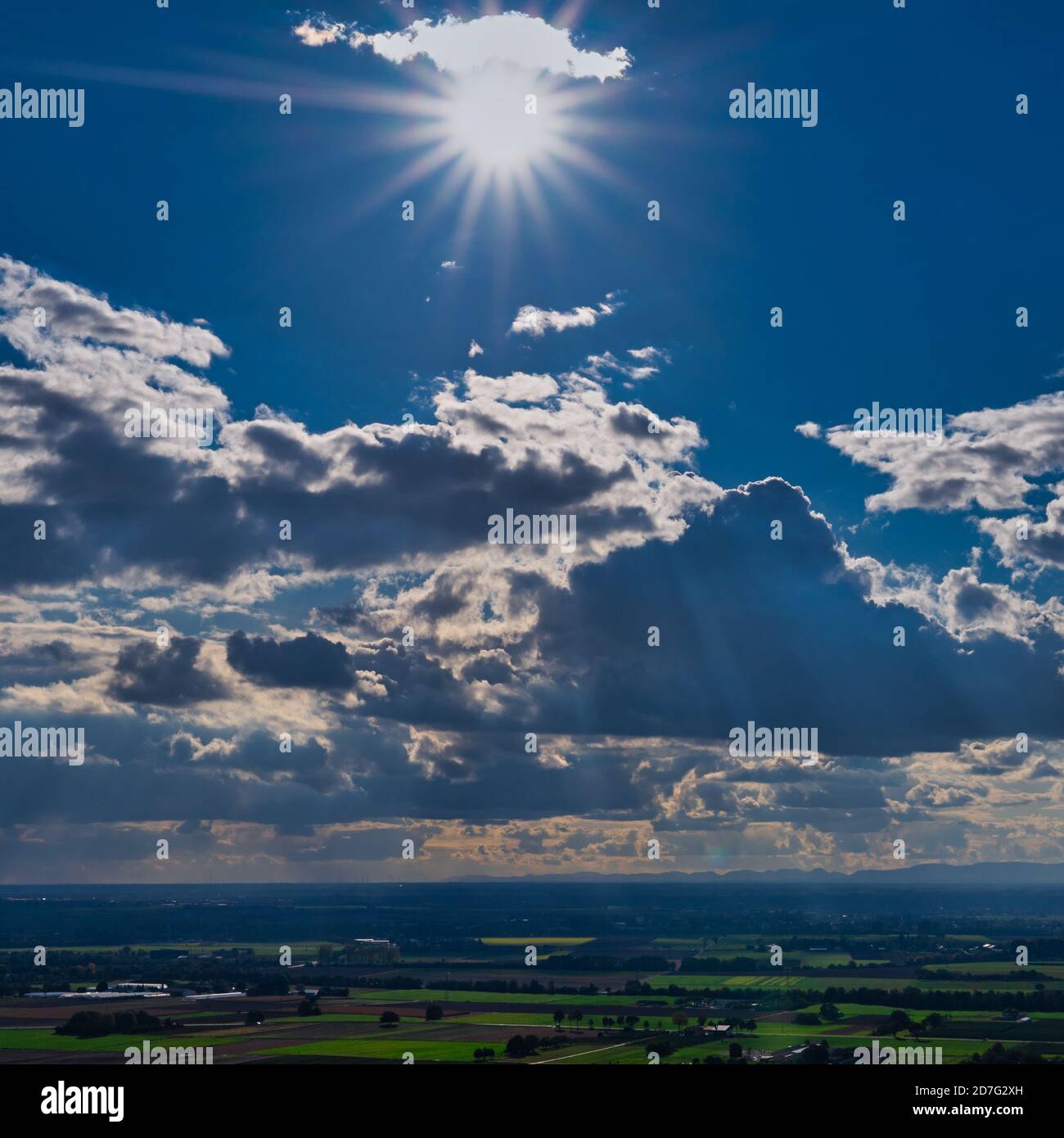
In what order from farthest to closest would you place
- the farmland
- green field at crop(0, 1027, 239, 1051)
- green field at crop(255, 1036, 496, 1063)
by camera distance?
green field at crop(0, 1027, 239, 1051) < the farmland < green field at crop(255, 1036, 496, 1063)

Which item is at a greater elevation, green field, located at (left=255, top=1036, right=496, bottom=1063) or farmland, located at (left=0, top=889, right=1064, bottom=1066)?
green field, located at (left=255, top=1036, right=496, bottom=1063)

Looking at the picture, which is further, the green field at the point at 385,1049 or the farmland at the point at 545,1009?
the farmland at the point at 545,1009

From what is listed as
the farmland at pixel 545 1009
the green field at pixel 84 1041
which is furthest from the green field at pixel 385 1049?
the green field at pixel 84 1041

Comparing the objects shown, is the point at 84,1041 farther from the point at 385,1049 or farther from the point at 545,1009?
the point at 545,1009

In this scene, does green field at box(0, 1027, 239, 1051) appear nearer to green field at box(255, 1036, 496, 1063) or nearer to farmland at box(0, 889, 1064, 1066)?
farmland at box(0, 889, 1064, 1066)

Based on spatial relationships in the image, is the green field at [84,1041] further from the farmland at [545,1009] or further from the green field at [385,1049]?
the green field at [385,1049]

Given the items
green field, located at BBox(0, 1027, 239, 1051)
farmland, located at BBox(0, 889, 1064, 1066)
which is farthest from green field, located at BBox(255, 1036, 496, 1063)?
green field, located at BBox(0, 1027, 239, 1051)

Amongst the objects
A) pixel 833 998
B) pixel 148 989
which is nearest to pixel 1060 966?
pixel 833 998

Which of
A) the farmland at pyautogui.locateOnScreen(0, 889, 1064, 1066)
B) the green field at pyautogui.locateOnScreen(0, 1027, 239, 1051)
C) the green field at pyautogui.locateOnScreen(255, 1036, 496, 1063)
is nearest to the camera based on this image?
the green field at pyautogui.locateOnScreen(255, 1036, 496, 1063)

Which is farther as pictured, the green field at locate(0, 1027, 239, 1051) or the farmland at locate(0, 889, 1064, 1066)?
the green field at locate(0, 1027, 239, 1051)

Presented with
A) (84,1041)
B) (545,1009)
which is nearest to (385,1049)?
(84,1041)
